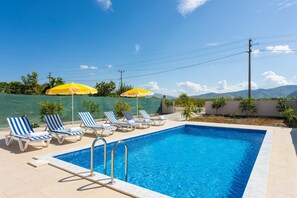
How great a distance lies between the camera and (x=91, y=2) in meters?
13.7

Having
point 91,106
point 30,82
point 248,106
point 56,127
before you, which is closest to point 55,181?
point 56,127

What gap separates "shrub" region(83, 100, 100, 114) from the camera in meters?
14.0

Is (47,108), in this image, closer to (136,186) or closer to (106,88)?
(136,186)

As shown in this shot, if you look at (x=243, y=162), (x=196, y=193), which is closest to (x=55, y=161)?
(x=196, y=193)

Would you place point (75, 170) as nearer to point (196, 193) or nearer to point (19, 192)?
point (19, 192)

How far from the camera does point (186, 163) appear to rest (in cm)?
597

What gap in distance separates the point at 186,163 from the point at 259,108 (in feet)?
46.8

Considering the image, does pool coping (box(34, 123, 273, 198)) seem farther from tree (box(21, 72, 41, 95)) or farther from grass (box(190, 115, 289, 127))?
tree (box(21, 72, 41, 95))

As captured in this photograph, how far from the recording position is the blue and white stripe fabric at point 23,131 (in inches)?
242

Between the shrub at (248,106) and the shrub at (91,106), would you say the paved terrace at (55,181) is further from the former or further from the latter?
the shrub at (248,106)

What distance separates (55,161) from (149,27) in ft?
53.8

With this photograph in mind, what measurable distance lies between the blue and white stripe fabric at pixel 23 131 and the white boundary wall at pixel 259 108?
16031 millimetres

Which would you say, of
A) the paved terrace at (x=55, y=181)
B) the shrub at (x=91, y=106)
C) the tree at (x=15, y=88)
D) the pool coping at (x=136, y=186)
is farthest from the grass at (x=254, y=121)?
the tree at (x=15, y=88)

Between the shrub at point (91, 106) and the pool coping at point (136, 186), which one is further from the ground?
the shrub at point (91, 106)
